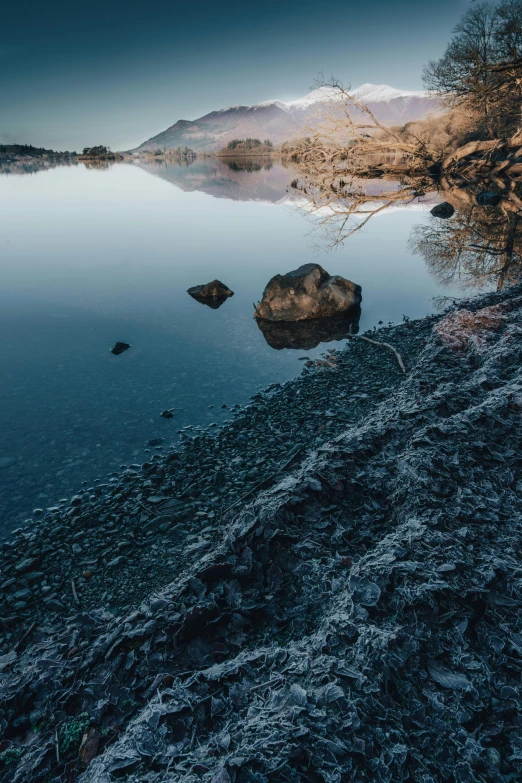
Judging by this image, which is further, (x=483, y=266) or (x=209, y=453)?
(x=483, y=266)

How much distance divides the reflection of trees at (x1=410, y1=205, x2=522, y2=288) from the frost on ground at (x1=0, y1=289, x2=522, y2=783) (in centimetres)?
1571

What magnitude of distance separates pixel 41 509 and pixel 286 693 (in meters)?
6.13

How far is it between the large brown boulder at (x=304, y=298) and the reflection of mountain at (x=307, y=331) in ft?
0.84

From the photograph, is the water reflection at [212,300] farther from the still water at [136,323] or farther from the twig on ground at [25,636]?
the twig on ground at [25,636]

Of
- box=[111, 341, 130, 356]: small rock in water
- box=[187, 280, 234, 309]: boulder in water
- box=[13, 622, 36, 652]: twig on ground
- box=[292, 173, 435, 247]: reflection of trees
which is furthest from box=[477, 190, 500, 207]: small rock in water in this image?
box=[13, 622, 36, 652]: twig on ground

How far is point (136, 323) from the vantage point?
17000mm

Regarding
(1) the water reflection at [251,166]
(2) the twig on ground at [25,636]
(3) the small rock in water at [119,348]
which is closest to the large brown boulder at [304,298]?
(3) the small rock in water at [119,348]

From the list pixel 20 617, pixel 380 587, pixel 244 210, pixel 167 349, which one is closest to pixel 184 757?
pixel 380 587

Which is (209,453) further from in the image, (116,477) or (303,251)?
(303,251)

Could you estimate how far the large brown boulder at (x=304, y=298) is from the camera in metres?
16.3

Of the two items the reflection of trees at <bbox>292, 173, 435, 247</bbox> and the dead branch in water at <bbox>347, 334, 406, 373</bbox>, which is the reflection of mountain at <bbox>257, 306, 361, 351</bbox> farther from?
the reflection of trees at <bbox>292, 173, 435, 247</bbox>

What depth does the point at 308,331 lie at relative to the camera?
51.6 feet

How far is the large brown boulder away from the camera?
53.5ft

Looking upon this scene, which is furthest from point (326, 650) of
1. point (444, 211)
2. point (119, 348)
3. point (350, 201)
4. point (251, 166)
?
point (251, 166)
